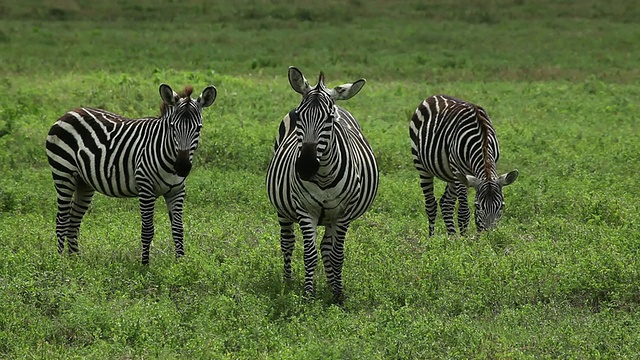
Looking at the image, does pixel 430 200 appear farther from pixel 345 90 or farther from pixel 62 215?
pixel 62 215

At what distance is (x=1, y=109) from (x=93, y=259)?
8904 mm

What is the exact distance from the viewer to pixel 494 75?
25.8 metres

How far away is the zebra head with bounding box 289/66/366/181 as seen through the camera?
8430 mm

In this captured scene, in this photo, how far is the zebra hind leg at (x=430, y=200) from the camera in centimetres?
1291

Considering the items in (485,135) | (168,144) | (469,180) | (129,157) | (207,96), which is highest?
(207,96)

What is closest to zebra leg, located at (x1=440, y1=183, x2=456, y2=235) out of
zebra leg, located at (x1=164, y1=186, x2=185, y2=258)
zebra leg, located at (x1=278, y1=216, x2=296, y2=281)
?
zebra leg, located at (x1=278, y1=216, x2=296, y2=281)

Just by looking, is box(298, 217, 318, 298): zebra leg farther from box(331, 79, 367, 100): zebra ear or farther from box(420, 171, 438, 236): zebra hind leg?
box(420, 171, 438, 236): zebra hind leg

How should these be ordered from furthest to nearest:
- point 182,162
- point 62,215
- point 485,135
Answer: point 485,135
point 62,215
point 182,162

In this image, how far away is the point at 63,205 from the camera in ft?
36.6

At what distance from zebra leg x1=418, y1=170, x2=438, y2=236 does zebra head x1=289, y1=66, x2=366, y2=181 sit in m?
4.34

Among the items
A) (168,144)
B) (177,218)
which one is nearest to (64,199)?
(177,218)

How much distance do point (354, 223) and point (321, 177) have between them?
13.8ft

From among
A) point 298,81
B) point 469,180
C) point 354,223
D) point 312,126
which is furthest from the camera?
point 354,223

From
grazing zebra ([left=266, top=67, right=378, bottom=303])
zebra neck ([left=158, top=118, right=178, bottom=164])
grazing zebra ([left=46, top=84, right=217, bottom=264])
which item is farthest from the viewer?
zebra neck ([left=158, top=118, right=178, bottom=164])
